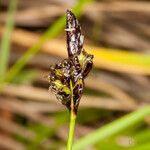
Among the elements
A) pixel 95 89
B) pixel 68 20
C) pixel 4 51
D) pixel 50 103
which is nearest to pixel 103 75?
pixel 95 89

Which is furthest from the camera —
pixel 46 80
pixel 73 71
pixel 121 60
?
pixel 46 80

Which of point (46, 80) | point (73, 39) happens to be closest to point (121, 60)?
point (46, 80)

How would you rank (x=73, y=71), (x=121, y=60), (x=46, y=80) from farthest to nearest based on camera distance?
(x=46, y=80) → (x=121, y=60) → (x=73, y=71)

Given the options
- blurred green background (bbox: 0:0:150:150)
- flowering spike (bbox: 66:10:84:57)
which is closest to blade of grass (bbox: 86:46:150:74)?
blurred green background (bbox: 0:0:150:150)

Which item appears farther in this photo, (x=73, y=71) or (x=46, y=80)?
(x=46, y=80)

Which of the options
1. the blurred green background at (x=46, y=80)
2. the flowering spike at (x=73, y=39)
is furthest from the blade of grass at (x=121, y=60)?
the flowering spike at (x=73, y=39)

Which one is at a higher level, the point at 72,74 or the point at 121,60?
the point at 121,60

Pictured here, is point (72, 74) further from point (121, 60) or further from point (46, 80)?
point (46, 80)
